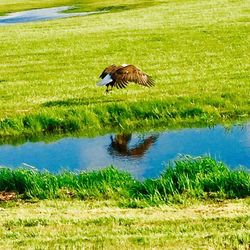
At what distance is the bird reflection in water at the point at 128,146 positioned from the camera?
17.8m

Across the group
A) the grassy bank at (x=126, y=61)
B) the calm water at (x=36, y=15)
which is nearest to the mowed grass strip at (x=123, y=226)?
the grassy bank at (x=126, y=61)

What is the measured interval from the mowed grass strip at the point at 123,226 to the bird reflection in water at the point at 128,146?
530 cm

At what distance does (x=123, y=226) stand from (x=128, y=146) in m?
7.91

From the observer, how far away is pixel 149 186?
42.0ft

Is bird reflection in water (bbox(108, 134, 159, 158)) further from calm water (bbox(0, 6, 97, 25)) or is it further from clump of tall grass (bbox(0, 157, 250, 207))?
calm water (bbox(0, 6, 97, 25))

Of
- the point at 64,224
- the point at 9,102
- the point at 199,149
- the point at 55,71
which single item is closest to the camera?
the point at 64,224

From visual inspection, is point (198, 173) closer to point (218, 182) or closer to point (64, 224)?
point (218, 182)

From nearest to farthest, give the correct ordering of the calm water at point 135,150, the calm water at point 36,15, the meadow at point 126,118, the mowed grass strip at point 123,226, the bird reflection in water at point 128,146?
1. the mowed grass strip at point 123,226
2. the meadow at point 126,118
3. the calm water at point 135,150
4. the bird reflection in water at point 128,146
5. the calm water at point 36,15

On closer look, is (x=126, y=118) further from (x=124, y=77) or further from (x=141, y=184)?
(x=141, y=184)

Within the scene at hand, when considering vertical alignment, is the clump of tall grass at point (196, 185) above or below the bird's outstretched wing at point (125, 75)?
below

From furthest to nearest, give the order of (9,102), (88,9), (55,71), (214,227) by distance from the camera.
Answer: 1. (88,9)
2. (55,71)
3. (9,102)
4. (214,227)

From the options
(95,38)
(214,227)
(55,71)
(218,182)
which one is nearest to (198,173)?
(218,182)

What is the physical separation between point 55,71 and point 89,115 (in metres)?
9.19

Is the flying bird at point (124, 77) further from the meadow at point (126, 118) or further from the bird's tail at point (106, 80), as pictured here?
the meadow at point (126, 118)
